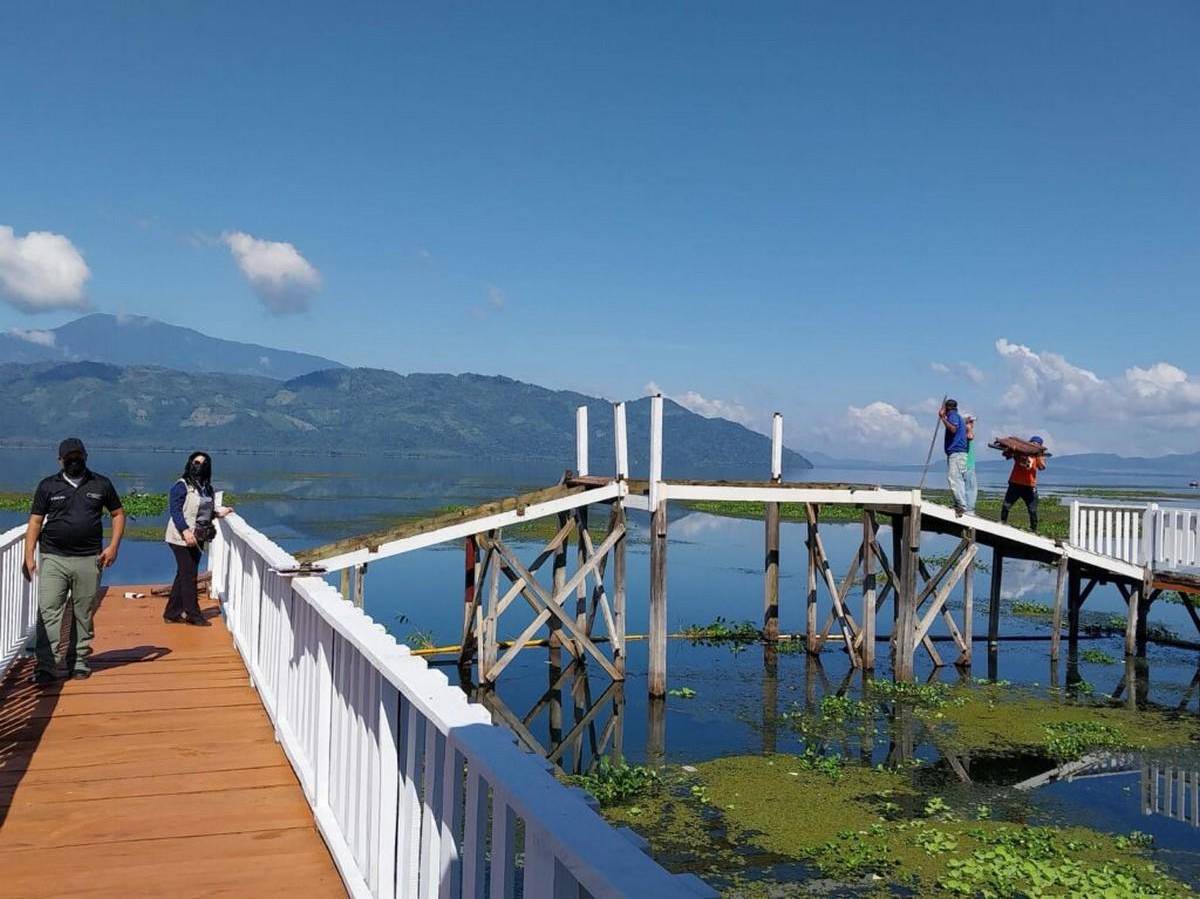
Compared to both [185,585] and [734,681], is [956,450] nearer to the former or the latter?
[734,681]

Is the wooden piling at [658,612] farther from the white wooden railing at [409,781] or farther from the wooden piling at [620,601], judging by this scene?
the white wooden railing at [409,781]

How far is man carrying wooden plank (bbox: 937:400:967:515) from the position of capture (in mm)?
17031

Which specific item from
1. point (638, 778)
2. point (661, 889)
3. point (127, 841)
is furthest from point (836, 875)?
→ point (661, 889)

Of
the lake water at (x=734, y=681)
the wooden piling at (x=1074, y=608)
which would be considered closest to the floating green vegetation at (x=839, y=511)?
the lake water at (x=734, y=681)

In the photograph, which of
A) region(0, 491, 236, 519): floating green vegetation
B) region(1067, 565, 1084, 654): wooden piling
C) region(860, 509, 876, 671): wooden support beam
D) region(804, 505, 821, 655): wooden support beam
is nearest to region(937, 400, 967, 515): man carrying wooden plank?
region(860, 509, 876, 671): wooden support beam

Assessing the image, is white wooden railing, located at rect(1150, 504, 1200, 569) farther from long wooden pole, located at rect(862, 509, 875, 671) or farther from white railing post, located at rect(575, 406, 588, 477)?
white railing post, located at rect(575, 406, 588, 477)

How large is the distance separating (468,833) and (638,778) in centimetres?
845

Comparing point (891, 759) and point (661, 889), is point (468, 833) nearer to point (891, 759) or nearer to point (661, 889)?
point (661, 889)

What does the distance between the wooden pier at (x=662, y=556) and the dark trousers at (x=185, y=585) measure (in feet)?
6.03

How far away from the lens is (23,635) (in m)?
8.29

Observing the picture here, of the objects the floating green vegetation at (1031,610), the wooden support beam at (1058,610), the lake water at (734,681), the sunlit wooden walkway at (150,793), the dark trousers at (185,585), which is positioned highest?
the dark trousers at (185,585)

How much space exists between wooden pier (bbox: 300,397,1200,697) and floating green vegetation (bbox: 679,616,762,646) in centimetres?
51

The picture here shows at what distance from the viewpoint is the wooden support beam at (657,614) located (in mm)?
14656

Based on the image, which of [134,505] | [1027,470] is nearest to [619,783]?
[1027,470]
